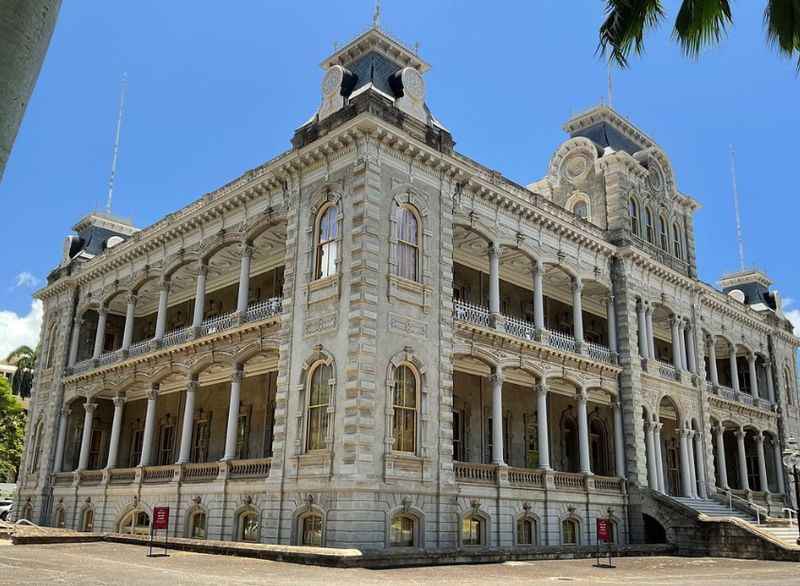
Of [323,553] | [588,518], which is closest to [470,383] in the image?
[588,518]

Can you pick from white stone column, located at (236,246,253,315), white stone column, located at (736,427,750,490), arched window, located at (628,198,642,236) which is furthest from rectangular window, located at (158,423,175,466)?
white stone column, located at (736,427,750,490)

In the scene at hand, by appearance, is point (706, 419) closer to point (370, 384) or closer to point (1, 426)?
point (370, 384)

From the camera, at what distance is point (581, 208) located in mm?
32219

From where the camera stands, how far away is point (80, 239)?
36969mm

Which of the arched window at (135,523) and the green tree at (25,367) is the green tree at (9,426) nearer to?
the green tree at (25,367)

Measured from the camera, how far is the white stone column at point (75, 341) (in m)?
33.7

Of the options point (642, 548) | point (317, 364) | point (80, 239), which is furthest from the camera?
point (80, 239)

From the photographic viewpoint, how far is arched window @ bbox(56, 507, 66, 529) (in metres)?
30.1

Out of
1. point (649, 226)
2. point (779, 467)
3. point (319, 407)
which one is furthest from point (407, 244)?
point (779, 467)

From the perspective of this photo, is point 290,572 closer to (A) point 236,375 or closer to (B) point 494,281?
(A) point 236,375

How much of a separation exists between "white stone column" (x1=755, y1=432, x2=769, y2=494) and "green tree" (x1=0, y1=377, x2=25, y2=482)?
148ft

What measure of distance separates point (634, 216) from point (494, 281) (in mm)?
10257

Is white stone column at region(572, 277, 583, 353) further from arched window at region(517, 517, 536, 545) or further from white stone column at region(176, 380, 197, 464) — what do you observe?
white stone column at region(176, 380, 197, 464)

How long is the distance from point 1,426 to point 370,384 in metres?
41.3
